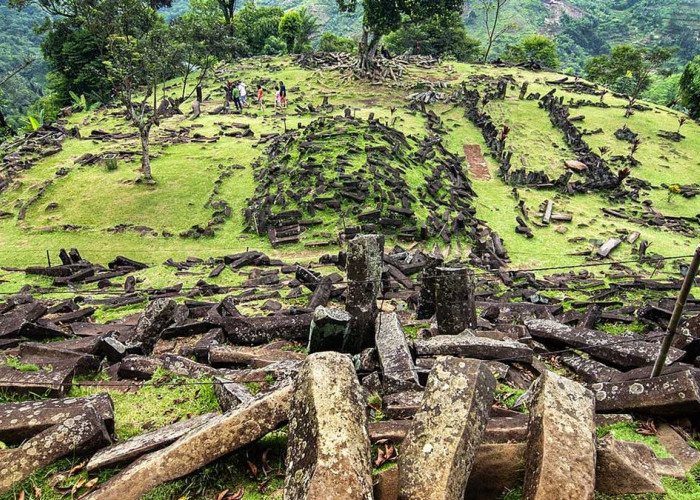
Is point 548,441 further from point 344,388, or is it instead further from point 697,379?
point 697,379

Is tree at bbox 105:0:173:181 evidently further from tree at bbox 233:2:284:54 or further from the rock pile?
tree at bbox 233:2:284:54

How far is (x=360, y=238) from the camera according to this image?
6648 millimetres

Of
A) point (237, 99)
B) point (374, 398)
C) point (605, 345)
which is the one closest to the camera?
point (374, 398)

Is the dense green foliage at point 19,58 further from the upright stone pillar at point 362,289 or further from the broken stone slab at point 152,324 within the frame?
the upright stone pillar at point 362,289

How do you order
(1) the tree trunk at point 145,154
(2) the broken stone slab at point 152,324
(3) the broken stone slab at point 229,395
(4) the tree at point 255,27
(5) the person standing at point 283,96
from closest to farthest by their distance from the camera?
(3) the broken stone slab at point 229,395, (2) the broken stone slab at point 152,324, (1) the tree trunk at point 145,154, (5) the person standing at point 283,96, (4) the tree at point 255,27

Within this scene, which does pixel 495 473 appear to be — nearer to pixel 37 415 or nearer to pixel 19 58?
pixel 37 415

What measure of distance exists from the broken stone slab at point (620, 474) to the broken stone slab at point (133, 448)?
10.8 ft

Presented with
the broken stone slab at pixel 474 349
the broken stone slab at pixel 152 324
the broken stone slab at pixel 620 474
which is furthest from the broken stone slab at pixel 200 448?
the broken stone slab at pixel 152 324

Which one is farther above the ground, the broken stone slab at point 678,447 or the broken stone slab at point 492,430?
the broken stone slab at point 492,430

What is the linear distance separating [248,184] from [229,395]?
16.2 meters

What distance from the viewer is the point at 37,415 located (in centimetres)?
408

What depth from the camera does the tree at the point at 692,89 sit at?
110ft

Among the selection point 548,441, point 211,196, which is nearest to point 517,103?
point 211,196

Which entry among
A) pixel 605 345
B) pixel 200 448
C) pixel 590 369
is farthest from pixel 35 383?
pixel 605 345
